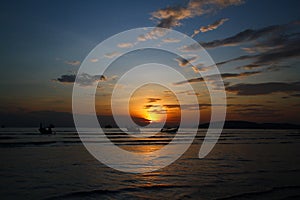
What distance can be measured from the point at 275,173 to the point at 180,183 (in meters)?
6.92

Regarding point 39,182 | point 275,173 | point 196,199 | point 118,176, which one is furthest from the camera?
point 275,173

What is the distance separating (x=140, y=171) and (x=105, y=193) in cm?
566

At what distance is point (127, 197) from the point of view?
1052 cm

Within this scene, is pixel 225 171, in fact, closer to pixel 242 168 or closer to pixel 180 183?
pixel 242 168

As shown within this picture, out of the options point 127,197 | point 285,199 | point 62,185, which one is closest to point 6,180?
point 62,185

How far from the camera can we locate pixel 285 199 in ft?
33.9

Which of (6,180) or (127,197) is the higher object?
(127,197)

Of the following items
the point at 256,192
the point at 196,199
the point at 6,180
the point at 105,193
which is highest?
the point at 256,192

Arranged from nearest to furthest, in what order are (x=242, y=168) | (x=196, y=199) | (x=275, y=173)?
(x=196, y=199) → (x=275, y=173) → (x=242, y=168)

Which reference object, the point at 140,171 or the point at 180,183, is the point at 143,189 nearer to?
the point at 180,183

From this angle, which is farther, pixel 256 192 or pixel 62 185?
pixel 62 185

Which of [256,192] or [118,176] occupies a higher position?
[256,192]

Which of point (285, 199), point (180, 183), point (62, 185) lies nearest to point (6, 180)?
point (62, 185)

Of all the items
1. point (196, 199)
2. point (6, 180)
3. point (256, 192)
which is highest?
point (256, 192)
